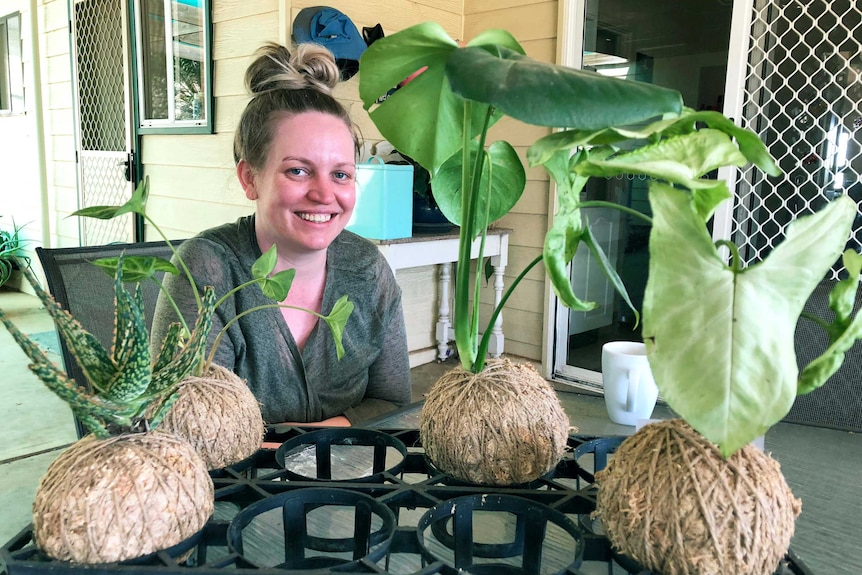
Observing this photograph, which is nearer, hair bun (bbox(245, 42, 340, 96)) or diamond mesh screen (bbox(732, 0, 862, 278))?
hair bun (bbox(245, 42, 340, 96))

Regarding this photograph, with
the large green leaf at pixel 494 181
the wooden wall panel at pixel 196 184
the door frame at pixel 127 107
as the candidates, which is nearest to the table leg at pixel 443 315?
the wooden wall panel at pixel 196 184

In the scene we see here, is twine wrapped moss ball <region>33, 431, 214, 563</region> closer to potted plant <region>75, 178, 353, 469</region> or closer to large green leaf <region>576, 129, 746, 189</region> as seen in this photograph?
A: potted plant <region>75, 178, 353, 469</region>

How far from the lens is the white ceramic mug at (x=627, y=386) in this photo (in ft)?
3.29

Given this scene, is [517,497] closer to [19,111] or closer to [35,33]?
[35,33]

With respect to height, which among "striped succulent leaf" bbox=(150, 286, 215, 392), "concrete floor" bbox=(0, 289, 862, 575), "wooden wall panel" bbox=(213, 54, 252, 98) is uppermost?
"wooden wall panel" bbox=(213, 54, 252, 98)

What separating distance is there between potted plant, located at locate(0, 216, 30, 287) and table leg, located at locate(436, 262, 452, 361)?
3845 mm

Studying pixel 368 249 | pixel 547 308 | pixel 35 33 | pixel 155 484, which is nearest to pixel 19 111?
pixel 35 33

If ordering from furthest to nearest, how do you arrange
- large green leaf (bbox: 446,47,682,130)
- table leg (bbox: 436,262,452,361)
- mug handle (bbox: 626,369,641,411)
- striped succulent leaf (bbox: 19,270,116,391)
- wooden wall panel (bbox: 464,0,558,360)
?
1. table leg (bbox: 436,262,452,361)
2. wooden wall panel (bbox: 464,0,558,360)
3. mug handle (bbox: 626,369,641,411)
4. striped succulent leaf (bbox: 19,270,116,391)
5. large green leaf (bbox: 446,47,682,130)

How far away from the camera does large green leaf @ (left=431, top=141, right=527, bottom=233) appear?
703 millimetres

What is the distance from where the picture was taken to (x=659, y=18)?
2.71 meters

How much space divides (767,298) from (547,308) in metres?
2.75

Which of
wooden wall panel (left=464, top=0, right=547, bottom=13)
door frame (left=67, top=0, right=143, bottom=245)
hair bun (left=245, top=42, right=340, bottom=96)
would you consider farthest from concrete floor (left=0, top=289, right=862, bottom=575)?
door frame (left=67, top=0, right=143, bottom=245)

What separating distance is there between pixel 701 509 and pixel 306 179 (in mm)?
995

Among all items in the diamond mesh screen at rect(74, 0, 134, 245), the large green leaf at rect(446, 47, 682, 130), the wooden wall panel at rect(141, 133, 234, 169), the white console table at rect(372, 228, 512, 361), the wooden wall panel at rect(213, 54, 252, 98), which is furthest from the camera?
the diamond mesh screen at rect(74, 0, 134, 245)
